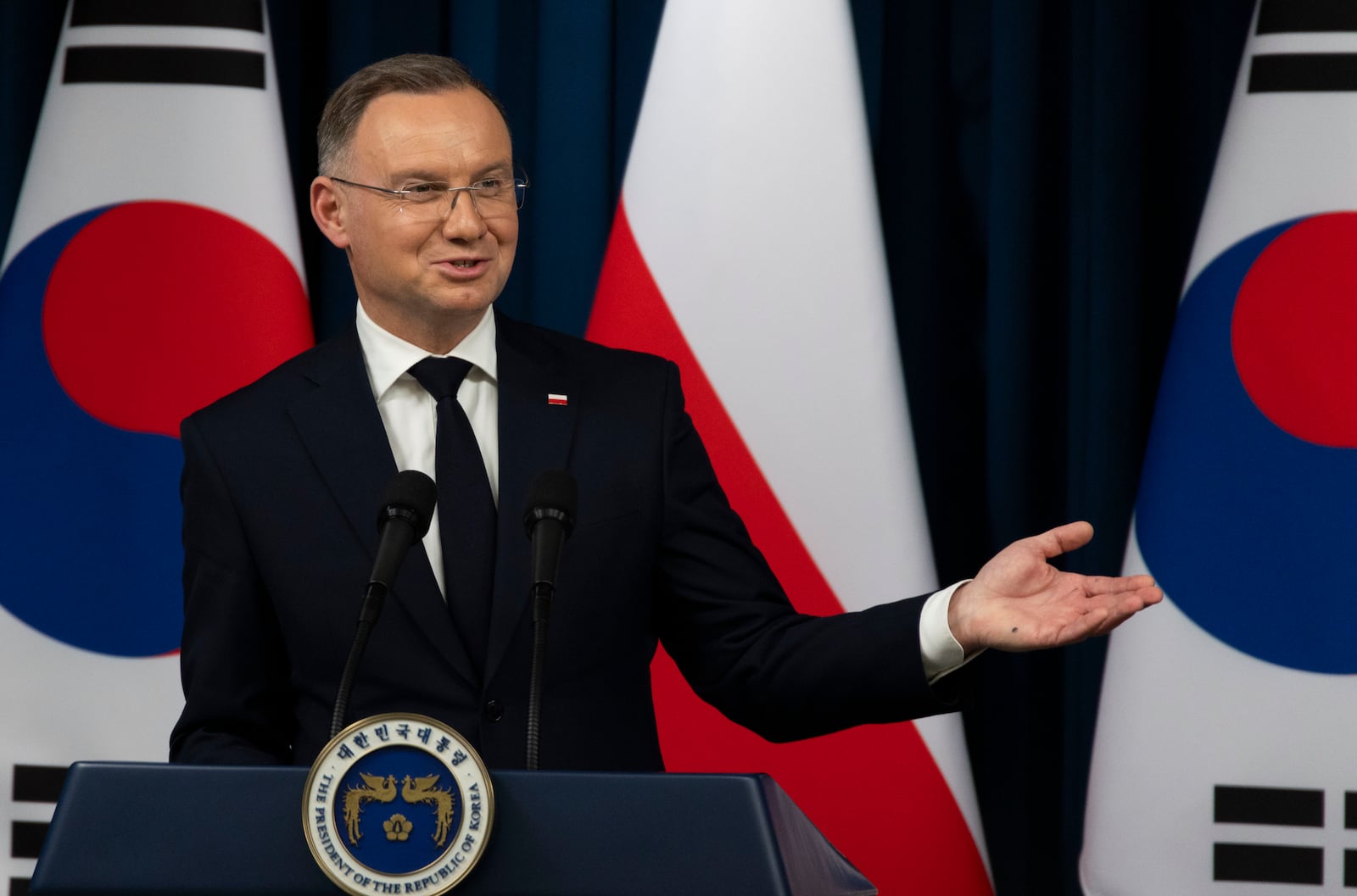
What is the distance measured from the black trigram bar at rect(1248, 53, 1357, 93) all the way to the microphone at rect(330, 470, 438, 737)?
1565 mm

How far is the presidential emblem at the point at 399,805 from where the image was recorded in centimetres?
92

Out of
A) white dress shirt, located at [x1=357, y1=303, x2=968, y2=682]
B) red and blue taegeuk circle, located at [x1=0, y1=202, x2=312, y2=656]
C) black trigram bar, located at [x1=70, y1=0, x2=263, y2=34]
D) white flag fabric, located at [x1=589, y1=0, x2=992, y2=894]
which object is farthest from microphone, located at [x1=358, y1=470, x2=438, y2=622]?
black trigram bar, located at [x1=70, y1=0, x2=263, y2=34]

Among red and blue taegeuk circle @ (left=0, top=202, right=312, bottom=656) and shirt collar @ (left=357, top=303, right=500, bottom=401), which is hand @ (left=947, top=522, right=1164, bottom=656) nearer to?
shirt collar @ (left=357, top=303, right=500, bottom=401)

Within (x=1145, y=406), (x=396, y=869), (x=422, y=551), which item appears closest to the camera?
(x=396, y=869)

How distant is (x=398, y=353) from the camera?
167 cm

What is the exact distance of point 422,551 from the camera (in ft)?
5.01

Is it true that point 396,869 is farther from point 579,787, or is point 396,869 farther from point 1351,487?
point 1351,487

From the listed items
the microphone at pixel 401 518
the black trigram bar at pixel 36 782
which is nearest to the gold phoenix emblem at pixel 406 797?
the microphone at pixel 401 518

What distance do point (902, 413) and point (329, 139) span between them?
3.38 feet

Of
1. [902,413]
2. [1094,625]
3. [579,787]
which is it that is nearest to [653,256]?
[902,413]

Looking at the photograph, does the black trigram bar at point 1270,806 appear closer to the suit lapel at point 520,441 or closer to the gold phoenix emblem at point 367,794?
the suit lapel at point 520,441

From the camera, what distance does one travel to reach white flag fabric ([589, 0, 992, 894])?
2.26 metres

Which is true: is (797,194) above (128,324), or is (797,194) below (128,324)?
above

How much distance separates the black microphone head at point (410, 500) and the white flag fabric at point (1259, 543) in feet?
4.46
